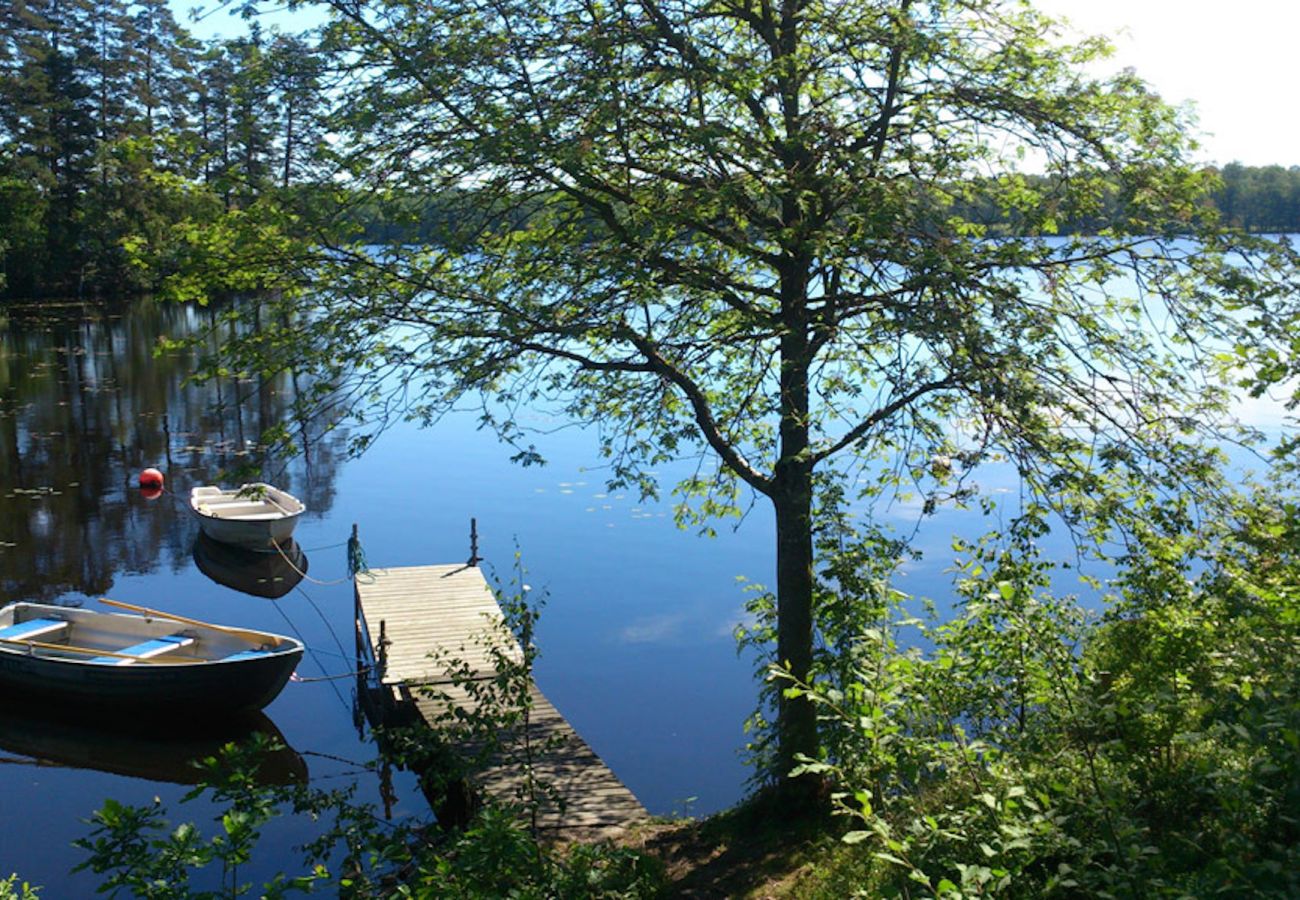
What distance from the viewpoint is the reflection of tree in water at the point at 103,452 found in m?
23.1

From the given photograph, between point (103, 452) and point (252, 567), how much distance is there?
11.2 meters

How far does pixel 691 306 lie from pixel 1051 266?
9.60 ft

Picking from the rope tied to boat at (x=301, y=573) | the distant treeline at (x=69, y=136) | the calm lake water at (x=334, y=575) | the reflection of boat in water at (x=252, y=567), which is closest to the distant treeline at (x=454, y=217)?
the calm lake water at (x=334, y=575)

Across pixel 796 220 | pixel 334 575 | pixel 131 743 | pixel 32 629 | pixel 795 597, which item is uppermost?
pixel 796 220

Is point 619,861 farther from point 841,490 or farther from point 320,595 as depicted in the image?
point 320,595

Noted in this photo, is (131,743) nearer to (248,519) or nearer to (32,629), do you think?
(32,629)

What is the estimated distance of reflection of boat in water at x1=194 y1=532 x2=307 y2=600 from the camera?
22.3 m

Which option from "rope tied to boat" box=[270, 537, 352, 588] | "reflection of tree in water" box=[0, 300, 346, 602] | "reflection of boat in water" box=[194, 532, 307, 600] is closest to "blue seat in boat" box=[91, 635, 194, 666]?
"reflection of tree in water" box=[0, 300, 346, 602]

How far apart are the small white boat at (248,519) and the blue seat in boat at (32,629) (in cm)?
558

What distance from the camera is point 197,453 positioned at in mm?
31812

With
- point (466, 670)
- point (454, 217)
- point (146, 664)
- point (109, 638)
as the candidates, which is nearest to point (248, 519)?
point (109, 638)

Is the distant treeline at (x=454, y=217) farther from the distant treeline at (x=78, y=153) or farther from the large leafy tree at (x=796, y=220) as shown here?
the distant treeline at (x=78, y=153)

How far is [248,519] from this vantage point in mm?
22969

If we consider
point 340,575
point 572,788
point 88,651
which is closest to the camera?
point 572,788
